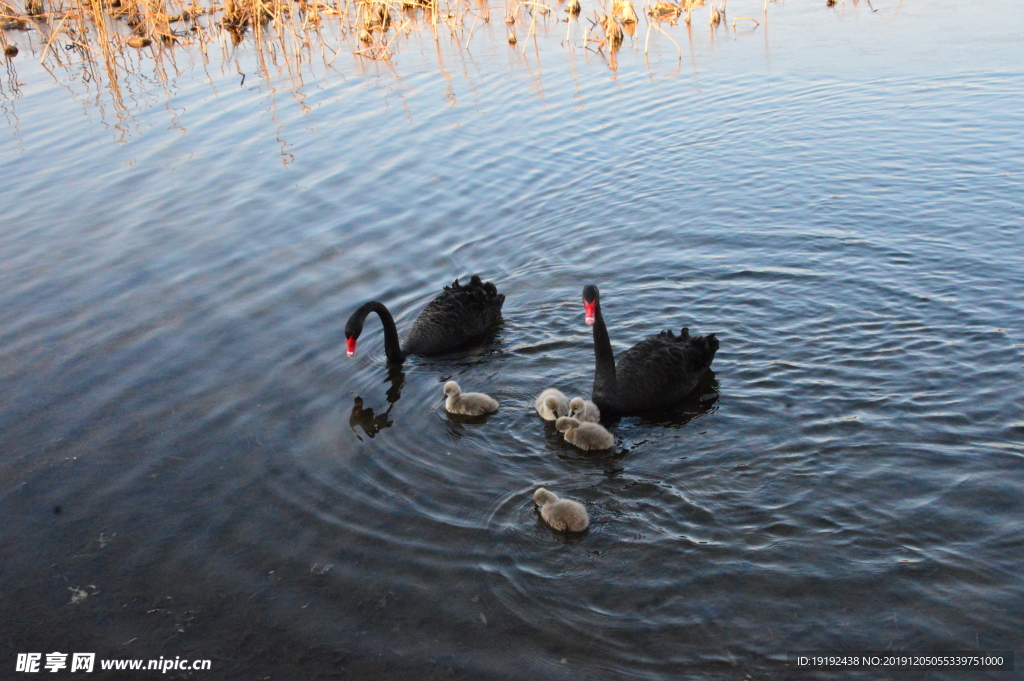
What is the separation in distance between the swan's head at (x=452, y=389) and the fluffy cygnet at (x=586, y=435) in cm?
89

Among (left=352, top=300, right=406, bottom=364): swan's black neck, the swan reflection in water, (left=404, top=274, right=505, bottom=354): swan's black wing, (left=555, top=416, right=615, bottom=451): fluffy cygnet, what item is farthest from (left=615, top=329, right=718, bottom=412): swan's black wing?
(left=352, top=300, right=406, bottom=364): swan's black neck

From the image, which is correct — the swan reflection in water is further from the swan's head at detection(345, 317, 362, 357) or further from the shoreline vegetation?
the shoreline vegetation

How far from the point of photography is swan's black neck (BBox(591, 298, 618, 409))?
625cm

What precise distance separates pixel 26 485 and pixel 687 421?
4.51 meters

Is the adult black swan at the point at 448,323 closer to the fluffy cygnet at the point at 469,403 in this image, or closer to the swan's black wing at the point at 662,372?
the fluffy cygnet at the point at 469,403

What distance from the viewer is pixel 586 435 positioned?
5777mm

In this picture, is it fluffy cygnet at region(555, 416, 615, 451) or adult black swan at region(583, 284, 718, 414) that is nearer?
fluffy cygnet at region(555, 416, 615, 451)

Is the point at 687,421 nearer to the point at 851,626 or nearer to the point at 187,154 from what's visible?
the point at 851,626

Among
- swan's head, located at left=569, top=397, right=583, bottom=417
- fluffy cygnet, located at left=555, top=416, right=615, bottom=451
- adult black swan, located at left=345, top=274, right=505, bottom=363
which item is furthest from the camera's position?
adult black swan, located at left=345, top=274, right=505, bottom=363

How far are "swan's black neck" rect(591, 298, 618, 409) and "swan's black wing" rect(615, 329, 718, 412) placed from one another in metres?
0.06

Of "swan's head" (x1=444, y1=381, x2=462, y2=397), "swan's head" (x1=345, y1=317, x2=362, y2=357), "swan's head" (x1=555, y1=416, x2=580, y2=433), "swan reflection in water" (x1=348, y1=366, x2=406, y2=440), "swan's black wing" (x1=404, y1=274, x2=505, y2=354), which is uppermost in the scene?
"swan's head" (x1=345, y1=317, x2=362, y2=357)

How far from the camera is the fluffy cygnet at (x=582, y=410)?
239 inches

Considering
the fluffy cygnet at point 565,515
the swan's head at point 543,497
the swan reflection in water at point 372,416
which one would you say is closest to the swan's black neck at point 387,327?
the swan reflection in water at point 372,416

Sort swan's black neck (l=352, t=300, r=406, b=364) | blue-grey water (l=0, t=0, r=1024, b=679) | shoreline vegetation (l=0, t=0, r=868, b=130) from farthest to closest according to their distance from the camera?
shoreline vegetation (l=0, t=0, r=868, b=130)
swan's black neck (l=352, t=300, r=406, b=364)
blue-grey water (l=0, t=0, r=1024, b=679)
